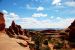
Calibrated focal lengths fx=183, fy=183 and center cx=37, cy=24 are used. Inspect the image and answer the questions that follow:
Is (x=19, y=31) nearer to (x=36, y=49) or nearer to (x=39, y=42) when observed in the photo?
(x=39, y=42)

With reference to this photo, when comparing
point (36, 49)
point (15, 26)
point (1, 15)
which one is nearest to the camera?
point (1, 15)

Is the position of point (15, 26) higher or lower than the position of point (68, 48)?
higher

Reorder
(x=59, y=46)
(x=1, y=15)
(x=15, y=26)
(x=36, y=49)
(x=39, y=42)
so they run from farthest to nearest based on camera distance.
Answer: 1. (x=15, y=26)
2. (x=59, y=46)
3. (x=39, y=42)
4. (x=36, y=49)
5. (x=1, y=15)


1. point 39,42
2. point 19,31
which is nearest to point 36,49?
point 39,42

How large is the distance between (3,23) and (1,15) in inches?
49.7

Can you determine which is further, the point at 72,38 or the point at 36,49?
the point at 72,38

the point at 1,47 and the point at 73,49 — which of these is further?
the point at 73,49

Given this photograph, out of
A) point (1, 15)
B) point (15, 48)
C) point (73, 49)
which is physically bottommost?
point (73, 49)

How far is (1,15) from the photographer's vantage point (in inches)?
923

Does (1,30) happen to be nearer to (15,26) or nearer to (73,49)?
(73,49)

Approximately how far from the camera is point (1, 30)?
2423 centimetres

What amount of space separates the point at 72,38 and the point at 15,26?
45.1 ft

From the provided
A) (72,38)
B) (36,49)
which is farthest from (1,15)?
(72,38)

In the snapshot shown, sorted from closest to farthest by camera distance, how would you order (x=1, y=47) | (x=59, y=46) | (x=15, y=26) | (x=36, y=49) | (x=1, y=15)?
(x=1, y=47) < (x=1, y=15) < (x=36, y=49) < (x=59, y=46) < (x=15, y=26)
